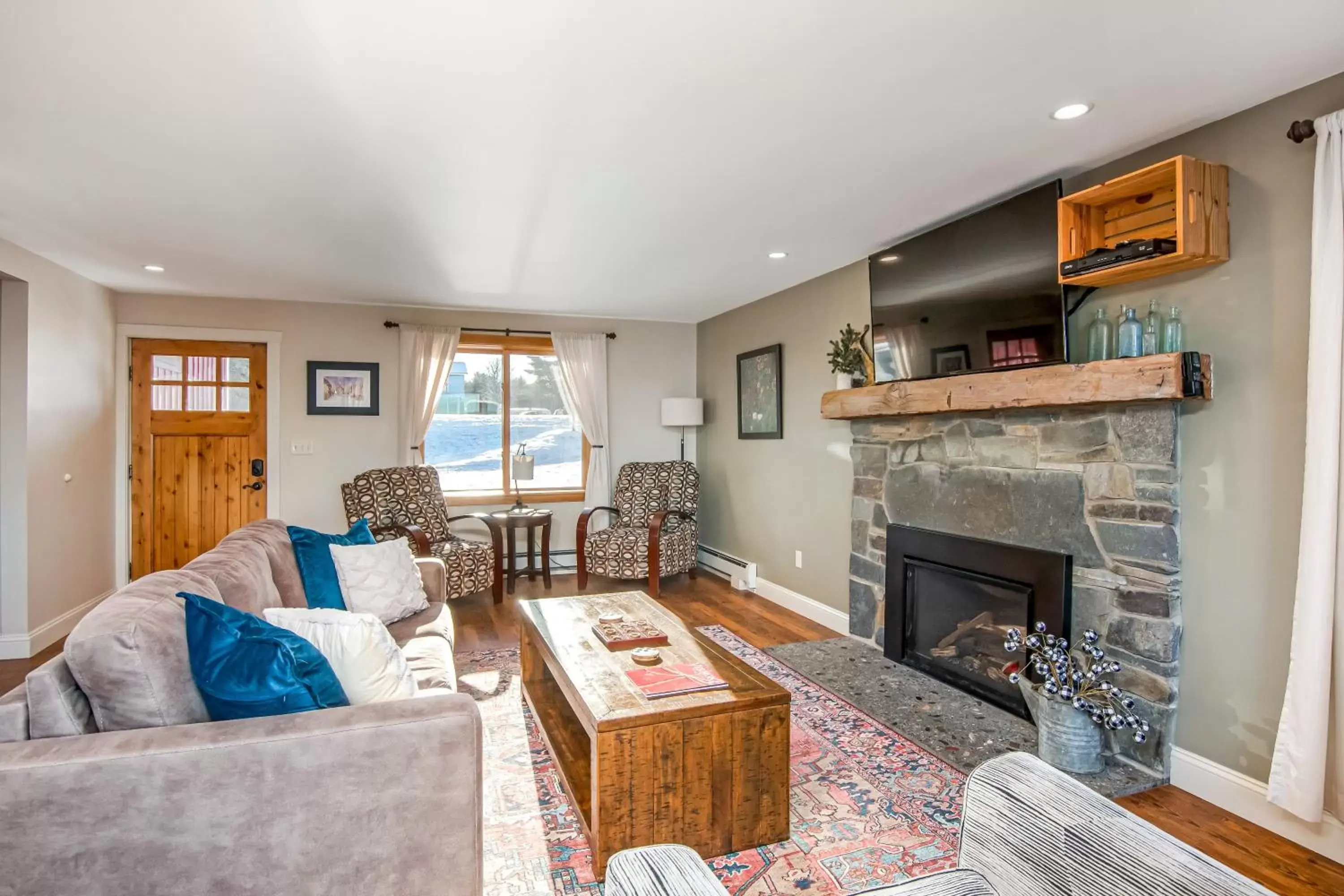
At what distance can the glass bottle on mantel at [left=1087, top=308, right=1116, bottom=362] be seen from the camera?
269cm

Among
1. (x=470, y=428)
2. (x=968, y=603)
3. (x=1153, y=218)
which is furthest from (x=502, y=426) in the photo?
(x=1153, y=218)

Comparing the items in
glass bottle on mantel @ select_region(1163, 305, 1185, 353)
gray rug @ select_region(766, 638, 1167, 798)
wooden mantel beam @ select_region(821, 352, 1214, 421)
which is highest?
glass bottle on mantel @ select_region(1163, 305, 1185, 353)

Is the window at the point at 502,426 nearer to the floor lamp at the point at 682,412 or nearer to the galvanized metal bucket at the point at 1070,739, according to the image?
the floor lamp at the point at 682,412

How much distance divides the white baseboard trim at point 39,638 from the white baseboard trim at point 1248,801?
17.4 feet

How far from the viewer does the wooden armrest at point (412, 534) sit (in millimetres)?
4617

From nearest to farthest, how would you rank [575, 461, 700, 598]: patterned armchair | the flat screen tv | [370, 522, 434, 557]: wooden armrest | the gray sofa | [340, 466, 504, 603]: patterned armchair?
the gray sofa
the flat screen tv
[370, 522, 434, 557]: wooden armrest
[340, 466, 504, 603]: patterned armchair
[575, 461, 700, 598]: patterned armchair

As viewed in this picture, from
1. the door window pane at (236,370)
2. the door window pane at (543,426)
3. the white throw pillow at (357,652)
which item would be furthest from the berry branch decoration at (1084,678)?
the door window pane at (236,370)

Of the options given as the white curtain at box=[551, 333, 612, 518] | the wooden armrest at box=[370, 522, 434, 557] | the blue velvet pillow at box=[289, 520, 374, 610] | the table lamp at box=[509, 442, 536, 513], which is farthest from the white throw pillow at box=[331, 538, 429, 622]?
the white curtain at box=[551, 333, 612, 518]

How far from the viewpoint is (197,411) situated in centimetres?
521

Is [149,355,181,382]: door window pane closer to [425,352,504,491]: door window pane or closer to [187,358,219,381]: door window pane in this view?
[187,358,219,381]: door window pane

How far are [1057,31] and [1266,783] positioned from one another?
7.84ft

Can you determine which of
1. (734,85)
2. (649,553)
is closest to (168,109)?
(734,85)

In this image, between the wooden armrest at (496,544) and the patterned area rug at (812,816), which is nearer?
the patterned area rug at (812,816)

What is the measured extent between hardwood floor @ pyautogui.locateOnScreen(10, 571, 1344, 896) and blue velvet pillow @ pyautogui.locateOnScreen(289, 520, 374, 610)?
1.18 meters
